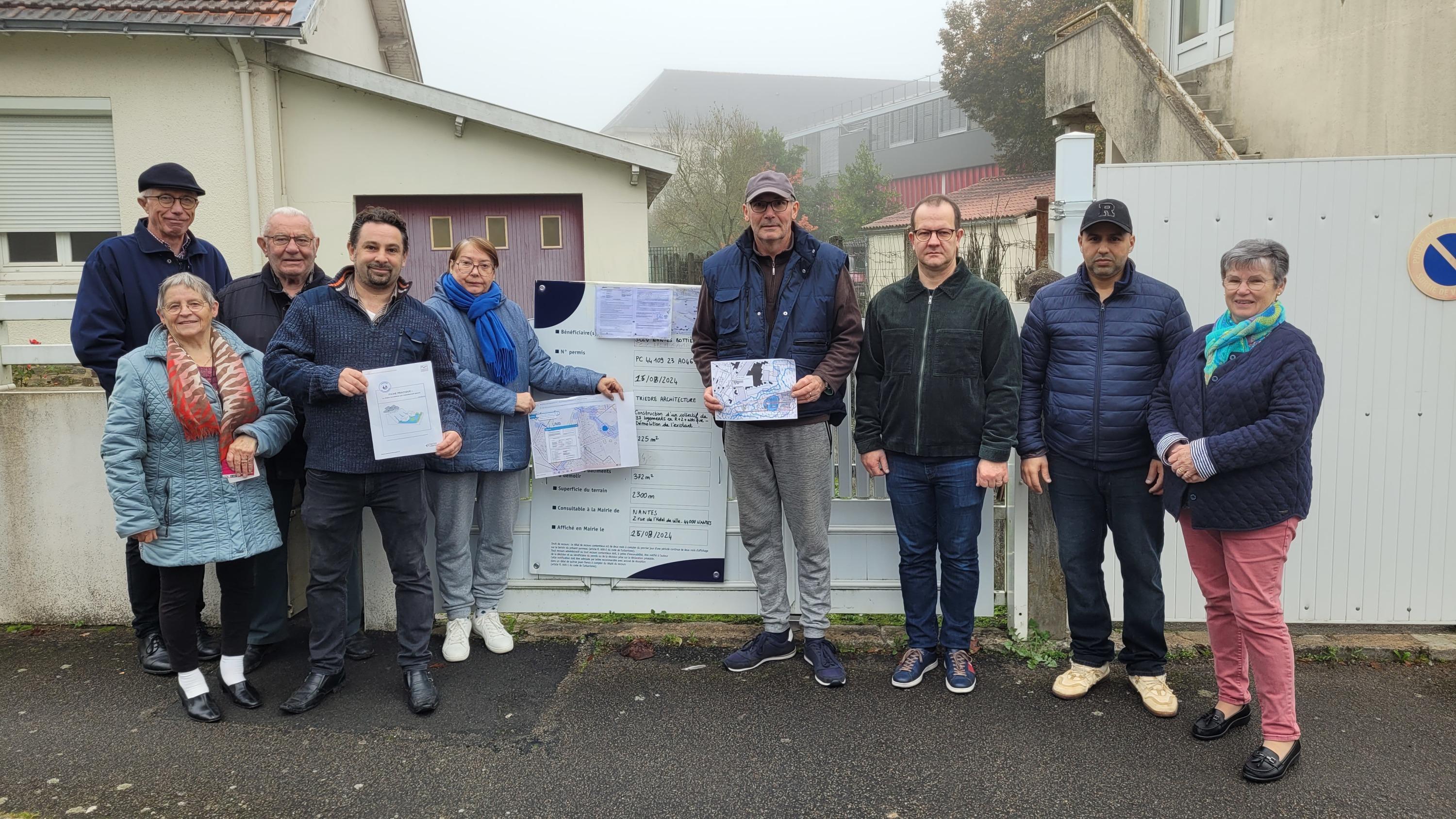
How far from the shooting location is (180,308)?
12.3 feet

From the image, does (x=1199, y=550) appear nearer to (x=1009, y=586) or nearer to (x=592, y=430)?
(x=1009, y=586)

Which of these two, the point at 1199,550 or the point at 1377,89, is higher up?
the point at 1377,89

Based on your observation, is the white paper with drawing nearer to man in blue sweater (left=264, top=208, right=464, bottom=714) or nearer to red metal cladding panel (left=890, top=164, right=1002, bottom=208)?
man in blue sweater (left=264, top=208, right=464, bottom=714)

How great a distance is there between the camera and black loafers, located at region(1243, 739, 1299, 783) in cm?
327

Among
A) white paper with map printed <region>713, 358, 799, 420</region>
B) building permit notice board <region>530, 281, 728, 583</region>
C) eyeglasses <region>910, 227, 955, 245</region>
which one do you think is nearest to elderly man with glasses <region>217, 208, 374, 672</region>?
building permit notice board <region>530, 281, 728, 583</region>

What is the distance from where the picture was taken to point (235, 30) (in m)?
10.2

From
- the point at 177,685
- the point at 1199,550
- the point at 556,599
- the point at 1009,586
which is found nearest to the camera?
the point at 1199,550

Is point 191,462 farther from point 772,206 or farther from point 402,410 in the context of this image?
point 772,206

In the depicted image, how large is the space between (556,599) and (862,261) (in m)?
16.4

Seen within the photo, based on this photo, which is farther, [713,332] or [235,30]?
[235,30]

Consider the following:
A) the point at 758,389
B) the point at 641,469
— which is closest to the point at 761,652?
the point at 641,469

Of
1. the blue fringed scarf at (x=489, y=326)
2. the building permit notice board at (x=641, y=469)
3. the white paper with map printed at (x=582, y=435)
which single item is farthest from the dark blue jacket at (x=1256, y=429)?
the blue fringed scarf at (x=489, y=326)

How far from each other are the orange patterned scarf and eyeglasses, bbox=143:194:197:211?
775mm

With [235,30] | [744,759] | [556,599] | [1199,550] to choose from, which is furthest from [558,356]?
[235,30]
